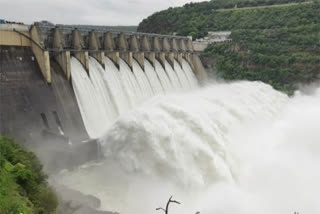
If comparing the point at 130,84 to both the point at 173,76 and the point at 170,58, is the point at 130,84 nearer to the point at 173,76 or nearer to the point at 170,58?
the point at 173,76

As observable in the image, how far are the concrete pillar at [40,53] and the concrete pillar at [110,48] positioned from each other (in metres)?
7.05

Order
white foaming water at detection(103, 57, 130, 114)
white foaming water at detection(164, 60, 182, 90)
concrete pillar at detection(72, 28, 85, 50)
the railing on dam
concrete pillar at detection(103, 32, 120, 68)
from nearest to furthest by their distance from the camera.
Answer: the railing on dam
white foaming water at detection(103, 57, 130, 114)
concrete pillar at detection(72, 28, 85, 50)
concrete pillar at detection(103, 32, 120, 68)
white foaming water at detection(164, 60, 182, 90)

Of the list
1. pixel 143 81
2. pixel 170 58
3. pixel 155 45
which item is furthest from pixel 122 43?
pixel 170 58

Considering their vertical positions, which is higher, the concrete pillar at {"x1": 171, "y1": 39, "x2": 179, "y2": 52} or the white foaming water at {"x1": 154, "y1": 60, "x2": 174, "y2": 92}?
the concrete pillar at {"x1": 171, "y1": 39, "x2": 179, "y2": 52}

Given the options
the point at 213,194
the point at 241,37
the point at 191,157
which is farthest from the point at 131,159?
the point at 241,37

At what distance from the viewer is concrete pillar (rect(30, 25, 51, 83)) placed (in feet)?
65.0

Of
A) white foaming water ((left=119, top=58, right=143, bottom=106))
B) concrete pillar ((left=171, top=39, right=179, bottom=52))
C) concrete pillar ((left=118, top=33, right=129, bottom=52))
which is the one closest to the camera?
white foaming water ((left=119, top=58, right=143, bottom=106))

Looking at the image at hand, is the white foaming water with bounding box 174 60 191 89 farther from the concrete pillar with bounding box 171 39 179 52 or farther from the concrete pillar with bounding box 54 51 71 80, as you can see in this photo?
the concrete pillar with bounding box 54 51 71 80

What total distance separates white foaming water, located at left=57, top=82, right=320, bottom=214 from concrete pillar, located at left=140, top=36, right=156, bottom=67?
41.3 ft

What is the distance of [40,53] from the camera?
19.9m

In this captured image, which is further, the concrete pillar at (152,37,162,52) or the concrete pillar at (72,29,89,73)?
the concrete pillar at (152,37,162,52)

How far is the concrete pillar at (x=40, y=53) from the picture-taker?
1981 cm

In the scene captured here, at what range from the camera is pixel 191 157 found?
1579 centimetres

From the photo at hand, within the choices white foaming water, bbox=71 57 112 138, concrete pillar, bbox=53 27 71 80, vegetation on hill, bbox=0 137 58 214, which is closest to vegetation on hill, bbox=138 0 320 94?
Result: white foaming water, bbox=71 57 112 138
